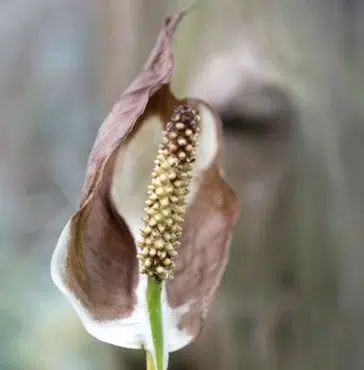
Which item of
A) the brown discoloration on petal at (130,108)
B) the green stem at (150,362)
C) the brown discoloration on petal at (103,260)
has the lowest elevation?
the green stem at (150,362)

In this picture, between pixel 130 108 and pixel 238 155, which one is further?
pixel 238 155

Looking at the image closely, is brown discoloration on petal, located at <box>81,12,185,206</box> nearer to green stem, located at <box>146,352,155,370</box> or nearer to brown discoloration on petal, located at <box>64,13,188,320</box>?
brown discoloration on petal, located at <box>64,13,188,320</box>

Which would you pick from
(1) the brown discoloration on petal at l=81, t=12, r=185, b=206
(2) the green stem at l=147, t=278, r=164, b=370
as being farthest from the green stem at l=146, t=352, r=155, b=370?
(1) the brown discoloration on petal at l=81, t=12, r=185, b=206

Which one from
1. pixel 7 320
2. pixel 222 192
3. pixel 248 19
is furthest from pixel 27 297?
pixel 248 19

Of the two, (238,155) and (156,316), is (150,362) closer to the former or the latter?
(156,316)

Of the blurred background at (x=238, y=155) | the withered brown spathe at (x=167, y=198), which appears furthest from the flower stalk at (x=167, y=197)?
the blurred background at (x=238, y=155)

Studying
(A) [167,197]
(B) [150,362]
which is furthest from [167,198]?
(B) [150,362]

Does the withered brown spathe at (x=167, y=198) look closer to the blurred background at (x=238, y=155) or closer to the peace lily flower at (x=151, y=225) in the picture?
the peace lily flower at (x=151, y=225)

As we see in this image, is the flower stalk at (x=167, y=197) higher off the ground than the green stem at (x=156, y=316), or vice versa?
the flower stalk at (x=167, y=197)
